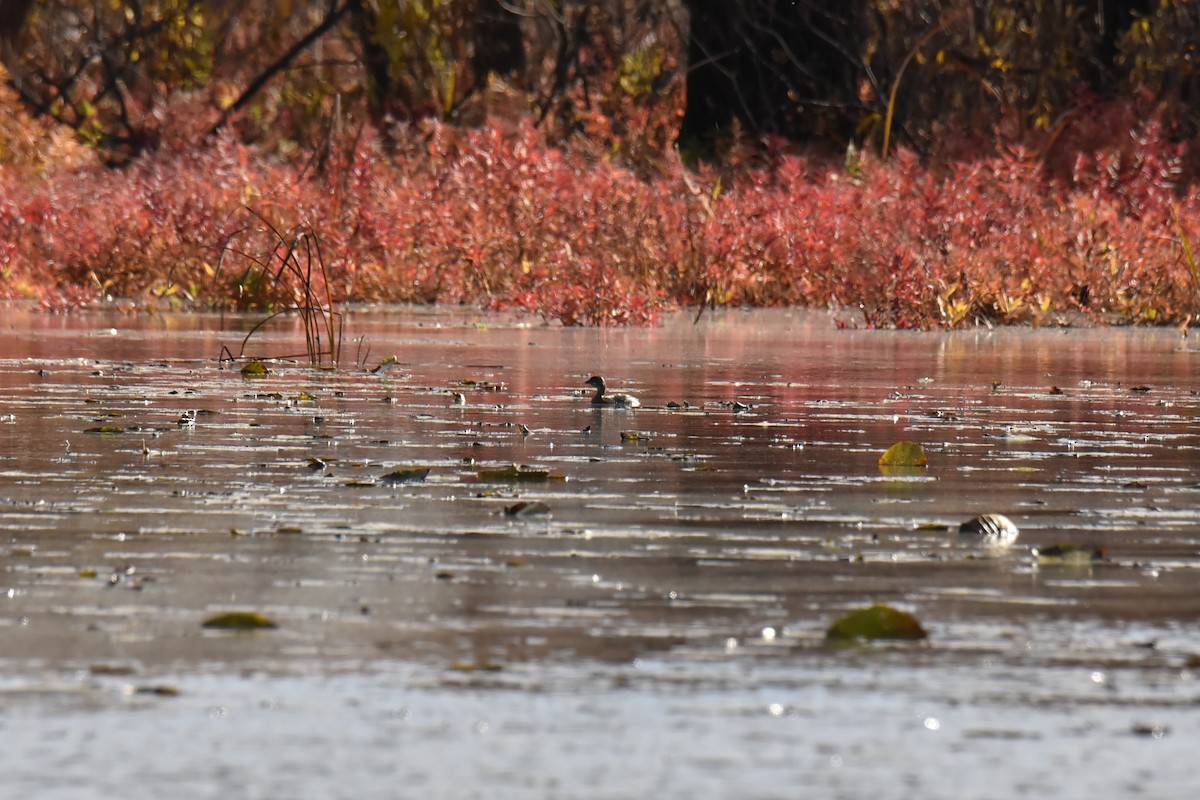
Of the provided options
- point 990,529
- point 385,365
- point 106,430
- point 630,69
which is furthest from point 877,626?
point 630,69

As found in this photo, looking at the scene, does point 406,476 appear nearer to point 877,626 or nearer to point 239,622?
point 239,622

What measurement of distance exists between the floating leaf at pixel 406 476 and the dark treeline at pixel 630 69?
12856mm

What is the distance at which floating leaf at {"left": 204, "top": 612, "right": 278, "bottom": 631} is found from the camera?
12.6 ft

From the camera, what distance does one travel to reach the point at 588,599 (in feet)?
13.6

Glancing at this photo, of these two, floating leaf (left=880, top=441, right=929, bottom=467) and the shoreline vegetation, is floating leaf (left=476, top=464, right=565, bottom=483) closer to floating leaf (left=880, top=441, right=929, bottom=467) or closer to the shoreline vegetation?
floating leaf (left=880, top=441, right=929, bottom=467)

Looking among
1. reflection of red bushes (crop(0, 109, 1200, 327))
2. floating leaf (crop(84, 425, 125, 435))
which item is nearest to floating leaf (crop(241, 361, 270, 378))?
floating leaf (crop(84, 425, 125, 435))

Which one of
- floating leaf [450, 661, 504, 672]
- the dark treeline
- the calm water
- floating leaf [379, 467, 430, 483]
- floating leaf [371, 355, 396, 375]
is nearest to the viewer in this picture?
the calm water

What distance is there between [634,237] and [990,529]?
11242mm

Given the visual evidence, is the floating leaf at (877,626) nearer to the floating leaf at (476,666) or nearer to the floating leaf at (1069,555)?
the floating leaf at (476,666)

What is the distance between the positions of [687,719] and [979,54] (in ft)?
72.6

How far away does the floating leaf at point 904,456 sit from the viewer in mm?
6488

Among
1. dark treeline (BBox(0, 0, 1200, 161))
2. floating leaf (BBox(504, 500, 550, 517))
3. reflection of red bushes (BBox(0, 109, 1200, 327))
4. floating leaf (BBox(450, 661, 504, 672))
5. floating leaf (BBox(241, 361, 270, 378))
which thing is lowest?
floating leaf (BBox(450, 661, 504, 672))

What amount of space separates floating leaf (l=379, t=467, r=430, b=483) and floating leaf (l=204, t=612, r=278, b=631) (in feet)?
6.89

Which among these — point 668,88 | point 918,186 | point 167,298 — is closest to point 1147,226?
point 918,186
